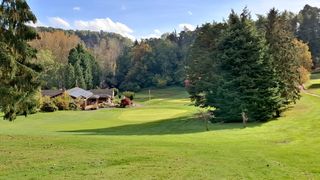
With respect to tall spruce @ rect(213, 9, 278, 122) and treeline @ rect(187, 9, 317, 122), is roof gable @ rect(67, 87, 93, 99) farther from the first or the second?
tall spruce @ rect(213, 9, 278, 122)

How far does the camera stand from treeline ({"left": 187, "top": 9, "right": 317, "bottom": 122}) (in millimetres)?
37938

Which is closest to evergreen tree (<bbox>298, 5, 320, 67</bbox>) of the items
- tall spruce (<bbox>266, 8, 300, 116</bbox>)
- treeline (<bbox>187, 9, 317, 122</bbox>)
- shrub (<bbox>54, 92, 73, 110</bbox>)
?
shrub (<bbox>54, 92, 73, 110</bbox>)

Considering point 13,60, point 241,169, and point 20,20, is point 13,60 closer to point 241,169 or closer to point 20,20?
point 20,20

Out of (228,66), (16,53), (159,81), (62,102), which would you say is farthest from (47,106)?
(159,81)

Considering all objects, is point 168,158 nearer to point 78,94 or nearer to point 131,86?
point 78,94

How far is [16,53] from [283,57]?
29.3 meters

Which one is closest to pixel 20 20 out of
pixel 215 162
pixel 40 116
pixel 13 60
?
pixel 13 60

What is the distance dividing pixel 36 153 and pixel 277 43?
30833 mm

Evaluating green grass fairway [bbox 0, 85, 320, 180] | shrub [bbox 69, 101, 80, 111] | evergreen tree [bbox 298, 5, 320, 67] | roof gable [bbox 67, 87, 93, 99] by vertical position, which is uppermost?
evergreen tree [bbox 298, 5, 320, 67]

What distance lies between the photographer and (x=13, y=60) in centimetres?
1903

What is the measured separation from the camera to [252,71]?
38.7 m

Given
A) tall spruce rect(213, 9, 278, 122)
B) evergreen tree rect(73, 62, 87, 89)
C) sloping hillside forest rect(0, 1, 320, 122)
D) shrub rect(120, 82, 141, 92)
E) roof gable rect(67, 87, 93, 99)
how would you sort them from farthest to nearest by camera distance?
shrub rect(120, 82, 141, 92) → evergreen tree rect(73, 62, 87, 89) → roof gable rect(67, 87, 93, 99) → tall spruce rect(213, 9, 278, 122) → sloping hillside forest rect(0, 1, 320, 122)

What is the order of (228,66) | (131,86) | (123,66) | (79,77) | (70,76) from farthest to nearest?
(123,66), (131,86), (79,77), (70,76), (228,66)

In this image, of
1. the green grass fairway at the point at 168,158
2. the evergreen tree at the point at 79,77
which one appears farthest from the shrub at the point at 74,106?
the green grass fairway at the point at 168,158
